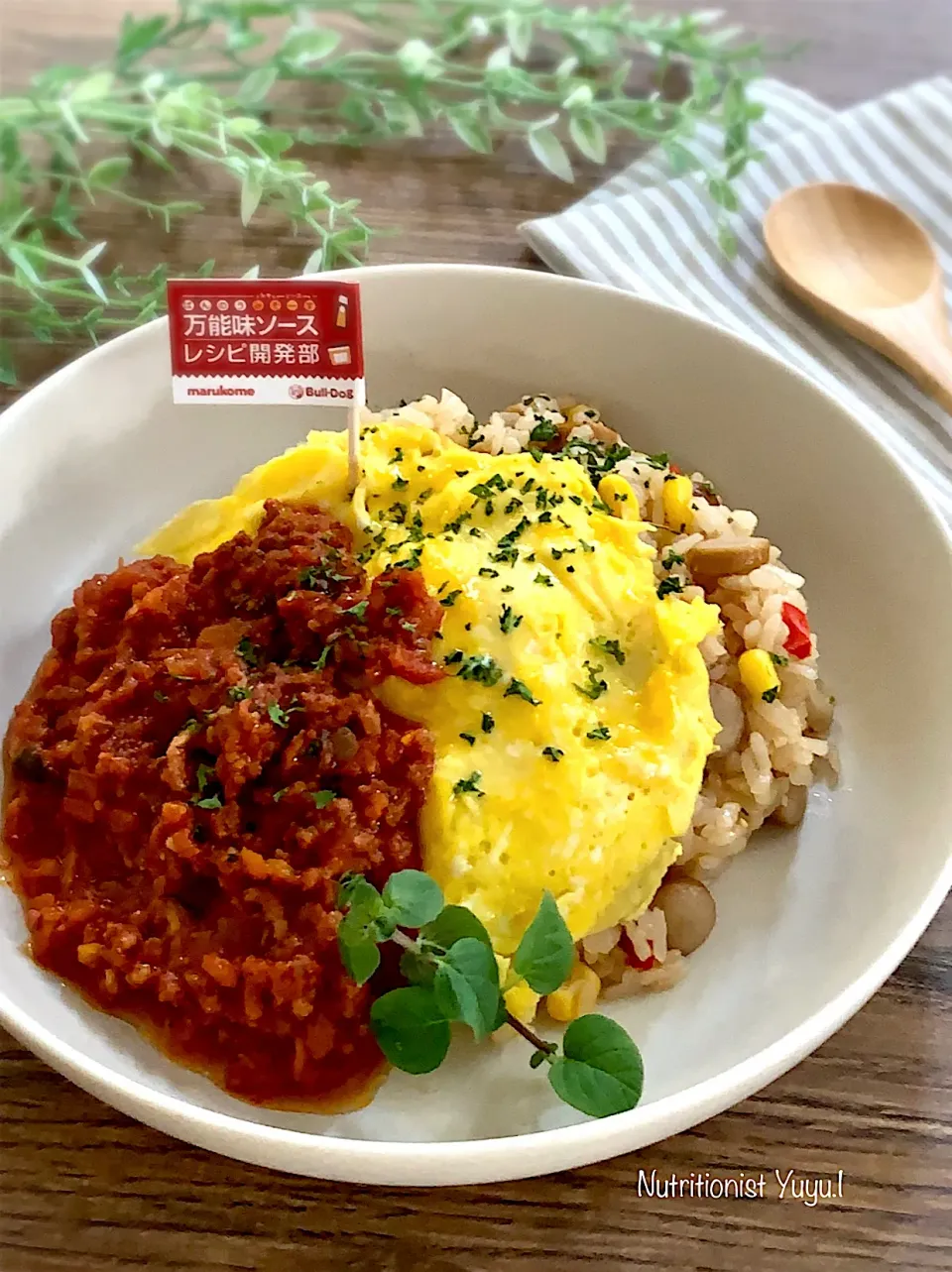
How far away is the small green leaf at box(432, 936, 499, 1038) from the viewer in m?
1.76

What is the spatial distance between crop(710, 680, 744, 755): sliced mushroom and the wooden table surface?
58 cm

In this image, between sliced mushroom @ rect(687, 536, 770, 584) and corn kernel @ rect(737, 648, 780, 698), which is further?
sliced mushroom @ rect(687, 536, 770, 584)

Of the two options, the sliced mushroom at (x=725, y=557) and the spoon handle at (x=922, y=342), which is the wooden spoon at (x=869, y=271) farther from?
the sliced mushroom at (x=725, y=557)

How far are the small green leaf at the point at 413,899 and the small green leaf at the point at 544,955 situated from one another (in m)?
0.15

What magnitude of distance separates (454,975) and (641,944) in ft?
1.80

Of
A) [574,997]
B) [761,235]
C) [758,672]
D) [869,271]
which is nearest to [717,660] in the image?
[758,672]

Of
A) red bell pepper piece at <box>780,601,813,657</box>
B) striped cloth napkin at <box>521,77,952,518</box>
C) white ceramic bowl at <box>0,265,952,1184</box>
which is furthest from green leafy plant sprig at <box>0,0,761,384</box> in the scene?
red bell pepper piece at <box>780,601,813,657</box>

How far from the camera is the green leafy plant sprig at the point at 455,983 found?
1767 millimetres

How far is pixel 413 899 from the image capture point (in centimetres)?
183

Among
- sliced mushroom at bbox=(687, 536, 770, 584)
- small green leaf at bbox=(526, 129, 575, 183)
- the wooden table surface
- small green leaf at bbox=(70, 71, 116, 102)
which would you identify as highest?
small green leaf at bbox=(70, 71, 116, 102)

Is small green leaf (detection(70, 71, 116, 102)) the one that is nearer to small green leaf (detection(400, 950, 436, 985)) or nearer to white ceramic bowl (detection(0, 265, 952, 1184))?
white ceramic bowl (detection(0, 265, 952, 1184))

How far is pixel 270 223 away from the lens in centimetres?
372

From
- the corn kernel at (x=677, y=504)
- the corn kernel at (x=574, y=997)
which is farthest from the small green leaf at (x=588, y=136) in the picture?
the corn kernel at (x=574, y=997)

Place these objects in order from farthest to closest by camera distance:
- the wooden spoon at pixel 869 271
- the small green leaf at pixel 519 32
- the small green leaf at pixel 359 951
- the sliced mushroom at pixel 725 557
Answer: the small green leaf at pixel 519 32 < the wooden spoon at pixel 869 271 < the sliced mushroom at pixel 725 557 < the small green leaf at pixel 359 951
